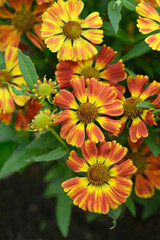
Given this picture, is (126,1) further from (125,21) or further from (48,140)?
(48,140)

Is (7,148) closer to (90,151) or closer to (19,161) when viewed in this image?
(19,161)

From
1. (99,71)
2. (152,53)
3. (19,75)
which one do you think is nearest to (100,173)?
(99,71)

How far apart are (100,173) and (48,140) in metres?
0.25

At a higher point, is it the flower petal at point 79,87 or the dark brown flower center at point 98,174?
the flower petal at point 79,87

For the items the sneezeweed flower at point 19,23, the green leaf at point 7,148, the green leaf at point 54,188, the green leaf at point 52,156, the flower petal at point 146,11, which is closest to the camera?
the green leaf at point 52,156

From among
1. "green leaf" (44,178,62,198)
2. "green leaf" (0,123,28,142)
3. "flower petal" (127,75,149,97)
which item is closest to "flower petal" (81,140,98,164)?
"flower petal" (127,75,149,97)

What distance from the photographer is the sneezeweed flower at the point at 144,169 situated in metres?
1.13

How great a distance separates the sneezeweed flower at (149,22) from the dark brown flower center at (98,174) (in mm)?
376

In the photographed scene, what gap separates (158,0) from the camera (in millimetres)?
998

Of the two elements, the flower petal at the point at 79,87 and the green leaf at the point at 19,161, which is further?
the green leaf at the point at 19,161

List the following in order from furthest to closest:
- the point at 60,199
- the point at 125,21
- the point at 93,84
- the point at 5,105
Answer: the point at 60,199 → the point at 125,21 → the point at 5,105 → the point at 93,84

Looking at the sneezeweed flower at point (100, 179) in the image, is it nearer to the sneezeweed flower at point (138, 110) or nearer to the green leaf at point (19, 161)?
the sneezeweed flower at point (138, 110)

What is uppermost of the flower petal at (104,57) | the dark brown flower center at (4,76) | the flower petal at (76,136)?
the flower petal at (104,57)

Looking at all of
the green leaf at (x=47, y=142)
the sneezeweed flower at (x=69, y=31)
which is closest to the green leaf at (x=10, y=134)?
the green leaf at (x=47, y=142)
